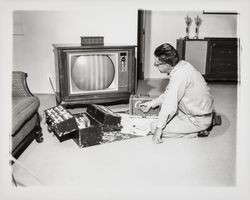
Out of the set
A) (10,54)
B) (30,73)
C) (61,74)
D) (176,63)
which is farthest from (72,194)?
(30,73)

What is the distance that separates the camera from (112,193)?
1.45 meters

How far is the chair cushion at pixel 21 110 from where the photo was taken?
1.88 m

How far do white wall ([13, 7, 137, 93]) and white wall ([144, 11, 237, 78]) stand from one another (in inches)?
51.4

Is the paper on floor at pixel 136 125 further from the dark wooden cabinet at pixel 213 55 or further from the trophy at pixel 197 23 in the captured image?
the trophy at pixel 197 23

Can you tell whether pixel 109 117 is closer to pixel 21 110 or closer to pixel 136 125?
pixel 136 125

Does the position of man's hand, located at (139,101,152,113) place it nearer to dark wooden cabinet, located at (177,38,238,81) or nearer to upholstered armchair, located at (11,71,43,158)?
upholstered armchair, located at (11,71,43,158)

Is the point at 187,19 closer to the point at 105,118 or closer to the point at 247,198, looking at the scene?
the point at 105,118

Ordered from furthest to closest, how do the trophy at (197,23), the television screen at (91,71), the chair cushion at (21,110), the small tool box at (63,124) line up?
the trophy at (197,23) → the television screen at (91,71) → the small tool box at (63,124) → the chair cushion at (21,110)

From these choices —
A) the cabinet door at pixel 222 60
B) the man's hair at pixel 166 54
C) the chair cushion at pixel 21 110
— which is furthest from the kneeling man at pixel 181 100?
the cabinet door at pixel 222 60

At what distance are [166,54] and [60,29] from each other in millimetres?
1746

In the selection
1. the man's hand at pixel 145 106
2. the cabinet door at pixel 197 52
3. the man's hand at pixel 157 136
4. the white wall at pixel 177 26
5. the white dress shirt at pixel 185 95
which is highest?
the white wall at pixel 177 26

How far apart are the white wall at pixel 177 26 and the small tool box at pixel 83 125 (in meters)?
2.51

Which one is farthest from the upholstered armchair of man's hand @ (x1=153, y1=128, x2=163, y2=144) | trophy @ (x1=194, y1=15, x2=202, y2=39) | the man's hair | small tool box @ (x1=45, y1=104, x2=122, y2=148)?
trophy @ (x1=194, y1=15, x2=202, y2=39)

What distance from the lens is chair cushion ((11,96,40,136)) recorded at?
6.16 feet
